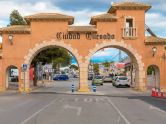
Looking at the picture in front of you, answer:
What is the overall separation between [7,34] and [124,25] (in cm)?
1260

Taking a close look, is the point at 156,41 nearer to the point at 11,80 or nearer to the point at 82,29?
the point at 82,29

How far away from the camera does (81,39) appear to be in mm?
45750

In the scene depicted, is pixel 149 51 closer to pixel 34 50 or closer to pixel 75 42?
pixel 75 42

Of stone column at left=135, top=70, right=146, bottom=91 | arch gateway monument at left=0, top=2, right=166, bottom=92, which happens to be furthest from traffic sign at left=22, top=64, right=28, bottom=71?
stone column at left=135, top=70, right=146, bottom=91

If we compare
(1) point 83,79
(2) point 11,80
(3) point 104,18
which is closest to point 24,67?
(1) point 83,79

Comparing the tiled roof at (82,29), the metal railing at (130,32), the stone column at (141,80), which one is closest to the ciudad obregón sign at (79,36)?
the tiled roof at (82,29)

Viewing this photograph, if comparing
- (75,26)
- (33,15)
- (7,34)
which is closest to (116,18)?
(75,26)

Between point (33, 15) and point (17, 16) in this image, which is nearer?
point (33, 15)

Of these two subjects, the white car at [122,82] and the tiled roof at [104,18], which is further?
the white car at [122,82]

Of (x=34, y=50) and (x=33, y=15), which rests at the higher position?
(x=33, y=15)

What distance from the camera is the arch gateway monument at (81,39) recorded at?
149ft

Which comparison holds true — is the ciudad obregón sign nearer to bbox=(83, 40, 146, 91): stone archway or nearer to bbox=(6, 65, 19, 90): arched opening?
bbox=(83, 40, 146, 91): stone archway

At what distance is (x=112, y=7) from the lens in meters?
46.3

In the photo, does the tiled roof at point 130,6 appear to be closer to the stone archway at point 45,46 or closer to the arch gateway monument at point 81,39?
the arch gateway monument at point 81,39
